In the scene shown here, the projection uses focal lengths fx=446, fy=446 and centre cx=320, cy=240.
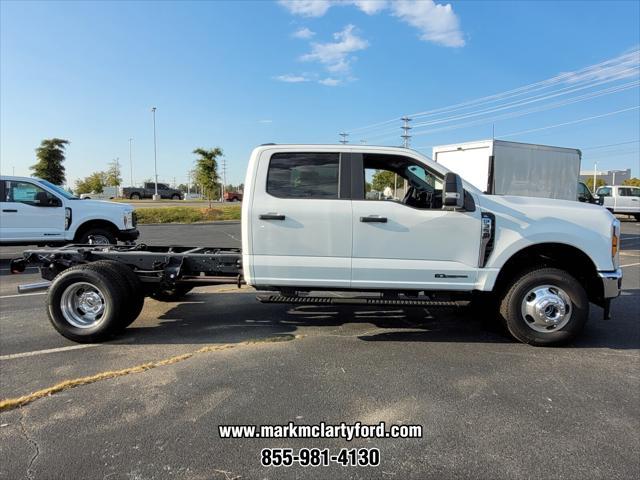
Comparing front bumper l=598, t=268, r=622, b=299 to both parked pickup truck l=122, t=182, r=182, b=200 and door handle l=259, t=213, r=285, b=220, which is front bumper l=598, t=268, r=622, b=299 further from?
parked pickup truck l=122, t=182, r=182, b=200

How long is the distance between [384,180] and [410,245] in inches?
36.5

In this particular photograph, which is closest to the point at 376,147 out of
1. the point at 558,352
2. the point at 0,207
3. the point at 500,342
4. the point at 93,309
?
the point at 500,342

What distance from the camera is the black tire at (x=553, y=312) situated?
15.2 feet

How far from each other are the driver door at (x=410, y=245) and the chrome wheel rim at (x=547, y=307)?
0.65 m

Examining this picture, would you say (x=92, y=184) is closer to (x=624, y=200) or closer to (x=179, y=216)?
(x=179, y=216)

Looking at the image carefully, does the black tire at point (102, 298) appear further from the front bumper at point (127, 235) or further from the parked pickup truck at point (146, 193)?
the parked pickup truck at point (146, 193)

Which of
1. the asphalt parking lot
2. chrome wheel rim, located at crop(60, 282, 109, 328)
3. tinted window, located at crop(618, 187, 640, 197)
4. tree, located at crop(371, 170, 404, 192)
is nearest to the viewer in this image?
the asphalt parking lot

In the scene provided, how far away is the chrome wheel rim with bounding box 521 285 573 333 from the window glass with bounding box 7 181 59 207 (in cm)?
1001

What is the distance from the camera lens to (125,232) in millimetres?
10422

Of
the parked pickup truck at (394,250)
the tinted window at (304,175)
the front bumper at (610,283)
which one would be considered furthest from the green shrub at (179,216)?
the front bumper at (610,283)

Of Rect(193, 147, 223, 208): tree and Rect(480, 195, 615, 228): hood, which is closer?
Rect(480, 195, 615, 228): hood

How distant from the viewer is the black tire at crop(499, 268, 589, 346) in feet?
15.2

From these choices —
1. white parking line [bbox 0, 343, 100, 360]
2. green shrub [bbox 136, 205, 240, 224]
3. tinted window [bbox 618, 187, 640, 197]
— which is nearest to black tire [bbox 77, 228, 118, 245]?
white parking line [bbox 0, 343, 100, 360]

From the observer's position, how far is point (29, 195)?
33.7 ft
